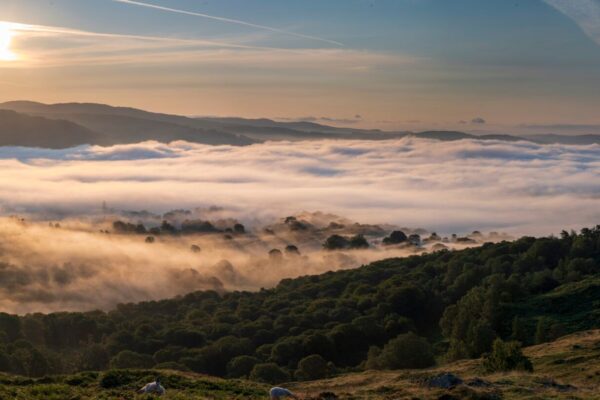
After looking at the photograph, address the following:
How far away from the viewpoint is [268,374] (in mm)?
59125

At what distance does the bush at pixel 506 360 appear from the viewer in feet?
127

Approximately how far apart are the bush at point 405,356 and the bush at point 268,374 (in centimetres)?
877

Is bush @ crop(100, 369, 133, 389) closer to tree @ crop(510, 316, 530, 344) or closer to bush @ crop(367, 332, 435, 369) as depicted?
bush @ crop(367, 332, 435, 369)

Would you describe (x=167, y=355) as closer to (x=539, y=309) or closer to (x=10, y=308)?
(x=539, y=309)

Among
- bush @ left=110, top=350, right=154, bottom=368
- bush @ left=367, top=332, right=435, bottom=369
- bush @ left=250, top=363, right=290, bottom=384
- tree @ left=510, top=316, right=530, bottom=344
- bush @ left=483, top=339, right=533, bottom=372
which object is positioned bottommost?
bush @ left=110, top=350, right=154, bottom=368

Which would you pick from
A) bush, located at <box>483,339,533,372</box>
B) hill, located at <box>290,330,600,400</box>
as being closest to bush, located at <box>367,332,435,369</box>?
hill, located at <box>290,330,600,400</box>

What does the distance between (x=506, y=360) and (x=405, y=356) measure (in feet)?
75.0

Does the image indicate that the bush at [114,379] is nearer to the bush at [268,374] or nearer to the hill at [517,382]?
the hill at [517,382]

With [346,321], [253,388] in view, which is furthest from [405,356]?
[253,388]

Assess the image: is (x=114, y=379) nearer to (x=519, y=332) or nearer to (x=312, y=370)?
(x=312, y=370)

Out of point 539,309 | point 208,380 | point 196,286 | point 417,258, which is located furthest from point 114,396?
point 196,286

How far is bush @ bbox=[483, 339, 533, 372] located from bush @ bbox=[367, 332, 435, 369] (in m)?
19.8

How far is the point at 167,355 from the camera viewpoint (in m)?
77.2

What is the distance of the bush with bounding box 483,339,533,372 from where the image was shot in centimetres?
3872
